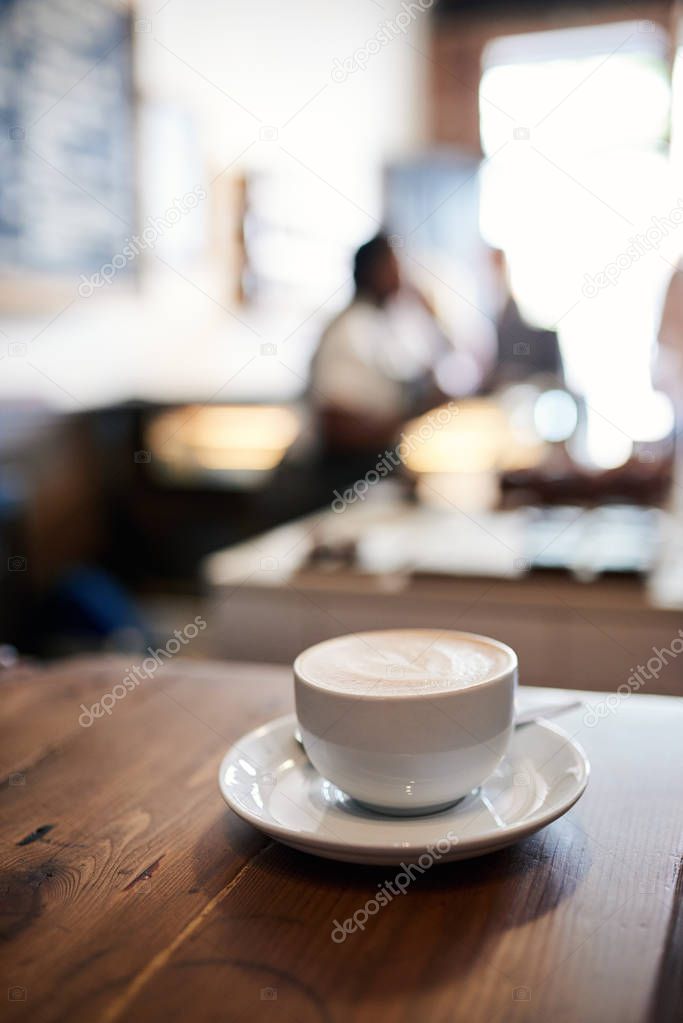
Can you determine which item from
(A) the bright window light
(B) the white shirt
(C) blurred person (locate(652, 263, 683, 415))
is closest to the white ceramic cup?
(B) the white shirt

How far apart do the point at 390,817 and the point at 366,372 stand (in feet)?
8.12

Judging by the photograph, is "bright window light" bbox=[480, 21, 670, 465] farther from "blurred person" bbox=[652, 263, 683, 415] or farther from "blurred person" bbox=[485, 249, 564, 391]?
"blurred person" bbox=[652, 263, 683, 415]

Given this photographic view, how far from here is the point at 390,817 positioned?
1.95ft

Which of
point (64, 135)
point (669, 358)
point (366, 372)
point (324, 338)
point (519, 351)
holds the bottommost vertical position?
point (519, 351)

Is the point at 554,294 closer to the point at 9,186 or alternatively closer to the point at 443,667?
the point at 9,186

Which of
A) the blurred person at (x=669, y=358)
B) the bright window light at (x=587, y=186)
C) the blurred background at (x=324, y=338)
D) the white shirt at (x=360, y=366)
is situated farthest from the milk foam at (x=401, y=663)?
the bright window light at (x=587, y=186)

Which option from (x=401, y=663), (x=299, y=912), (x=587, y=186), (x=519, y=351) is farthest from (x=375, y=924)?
(x=587, y=186)

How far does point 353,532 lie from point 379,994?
1.69 meters

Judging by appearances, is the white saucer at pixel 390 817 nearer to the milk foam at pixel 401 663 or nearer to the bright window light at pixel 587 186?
the milk foam at pixel 401 663

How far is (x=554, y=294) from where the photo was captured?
5.79 metres

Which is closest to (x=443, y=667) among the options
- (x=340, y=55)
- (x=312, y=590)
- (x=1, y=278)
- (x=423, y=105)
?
(x=312, y=590)

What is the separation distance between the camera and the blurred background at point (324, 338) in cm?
187

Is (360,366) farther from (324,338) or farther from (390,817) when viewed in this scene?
(390,817)

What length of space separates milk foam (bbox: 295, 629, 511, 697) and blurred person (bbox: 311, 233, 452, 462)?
2110 mm
